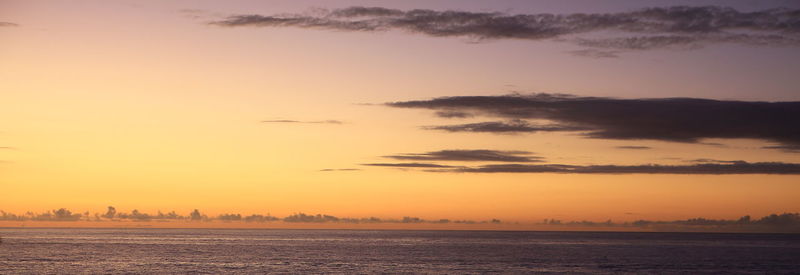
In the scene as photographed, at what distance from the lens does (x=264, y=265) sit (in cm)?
11806

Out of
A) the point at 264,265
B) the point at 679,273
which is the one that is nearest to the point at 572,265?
the point at 679,273

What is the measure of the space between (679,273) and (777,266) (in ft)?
94.1

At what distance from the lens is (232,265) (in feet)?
389

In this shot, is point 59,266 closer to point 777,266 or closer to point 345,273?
point 345,273

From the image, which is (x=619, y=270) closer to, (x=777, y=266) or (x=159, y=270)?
(x=777, y=266)

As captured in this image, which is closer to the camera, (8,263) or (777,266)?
(8,263)

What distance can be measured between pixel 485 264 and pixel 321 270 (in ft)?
102

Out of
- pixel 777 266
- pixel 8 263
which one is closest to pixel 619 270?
pixel 777 266

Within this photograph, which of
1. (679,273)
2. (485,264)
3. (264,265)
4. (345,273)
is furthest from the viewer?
(485,264)

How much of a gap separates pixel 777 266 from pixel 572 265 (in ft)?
114

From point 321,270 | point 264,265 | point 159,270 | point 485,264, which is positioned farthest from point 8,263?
point 485,264

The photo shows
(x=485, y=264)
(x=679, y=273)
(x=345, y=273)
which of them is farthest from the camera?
(x=485, y=264)

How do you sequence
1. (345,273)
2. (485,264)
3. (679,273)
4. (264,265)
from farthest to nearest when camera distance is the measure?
(485,264), (264,265), (679,273), (345,273)

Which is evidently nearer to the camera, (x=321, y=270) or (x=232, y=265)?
(x=321, y=270)
